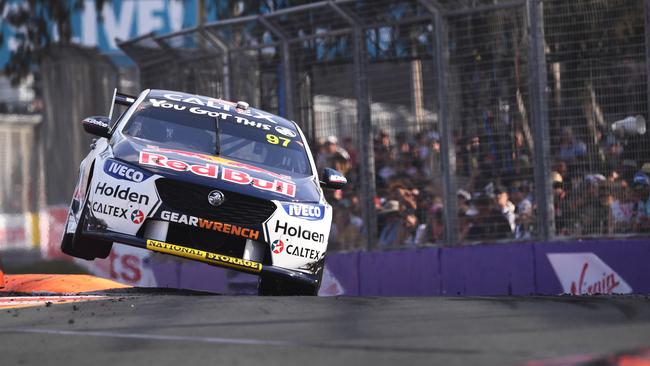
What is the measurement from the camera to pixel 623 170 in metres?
12.0

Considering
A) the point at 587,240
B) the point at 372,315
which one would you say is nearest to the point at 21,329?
the point at 372,315

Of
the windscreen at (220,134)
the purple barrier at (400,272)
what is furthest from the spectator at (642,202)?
the windscreen at (220,134)

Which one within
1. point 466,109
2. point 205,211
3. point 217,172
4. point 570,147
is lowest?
point 205,211

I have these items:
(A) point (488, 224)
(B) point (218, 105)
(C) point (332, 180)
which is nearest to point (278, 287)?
(C) point (332, 180)

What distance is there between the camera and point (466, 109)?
13.3 m

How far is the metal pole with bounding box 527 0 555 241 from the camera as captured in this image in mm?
12500

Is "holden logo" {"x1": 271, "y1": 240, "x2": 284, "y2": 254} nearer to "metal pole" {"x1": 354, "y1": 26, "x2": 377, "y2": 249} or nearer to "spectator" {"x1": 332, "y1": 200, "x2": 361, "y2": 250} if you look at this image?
"metal pole" {"x1": 354, "y1": 26, "x2": 377, "y2": 249}

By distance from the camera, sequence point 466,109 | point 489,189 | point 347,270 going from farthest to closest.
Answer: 1. point 347,270
2. point 466,109
3. point 489,189

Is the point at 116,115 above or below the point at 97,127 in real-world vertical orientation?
above

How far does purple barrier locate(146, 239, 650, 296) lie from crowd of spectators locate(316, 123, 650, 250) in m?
0.17

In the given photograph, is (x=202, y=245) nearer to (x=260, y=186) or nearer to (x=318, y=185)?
(x=260, y=186)

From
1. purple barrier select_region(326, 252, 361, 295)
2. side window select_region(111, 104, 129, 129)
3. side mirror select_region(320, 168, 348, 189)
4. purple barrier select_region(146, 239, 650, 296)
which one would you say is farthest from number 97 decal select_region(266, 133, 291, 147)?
purple barrier select_region(326, 252, 361, 295)

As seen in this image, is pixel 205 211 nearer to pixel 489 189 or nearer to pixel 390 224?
pixel 489 189

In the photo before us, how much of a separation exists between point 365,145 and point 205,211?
4.62m
